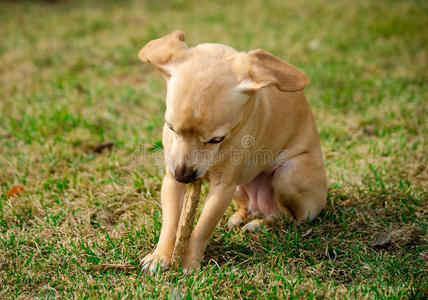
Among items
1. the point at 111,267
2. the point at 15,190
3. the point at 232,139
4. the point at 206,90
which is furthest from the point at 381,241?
the point at 15,190

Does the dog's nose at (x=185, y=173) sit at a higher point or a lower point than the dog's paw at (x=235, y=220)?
higher

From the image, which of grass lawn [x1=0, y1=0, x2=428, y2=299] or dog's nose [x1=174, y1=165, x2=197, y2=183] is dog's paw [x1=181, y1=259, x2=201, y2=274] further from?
dog's nose [x1=174, y1=165, x2=197, y2=183]

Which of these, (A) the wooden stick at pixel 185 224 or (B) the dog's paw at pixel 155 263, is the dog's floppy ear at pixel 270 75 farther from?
(B) the dog's paw at pixel 155 263

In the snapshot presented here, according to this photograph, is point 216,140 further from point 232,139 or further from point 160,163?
point 160,163

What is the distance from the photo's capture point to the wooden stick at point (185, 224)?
9.30 ft

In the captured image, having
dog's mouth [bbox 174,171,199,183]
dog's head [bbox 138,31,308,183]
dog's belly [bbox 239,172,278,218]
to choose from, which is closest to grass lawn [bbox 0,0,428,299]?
dog's belly [bbox 239,172,278,218]

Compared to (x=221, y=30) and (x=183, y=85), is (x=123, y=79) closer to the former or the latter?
(x=221, y=30)

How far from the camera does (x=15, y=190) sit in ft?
12.6

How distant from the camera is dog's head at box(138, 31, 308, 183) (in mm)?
2459

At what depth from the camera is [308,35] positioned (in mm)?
7691

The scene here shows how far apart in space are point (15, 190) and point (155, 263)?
1.68m

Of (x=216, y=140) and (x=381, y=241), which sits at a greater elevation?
(x=216, y=140)

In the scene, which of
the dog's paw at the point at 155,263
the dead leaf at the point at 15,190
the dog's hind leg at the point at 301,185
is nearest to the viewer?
the dog's paw at the point at 155,263

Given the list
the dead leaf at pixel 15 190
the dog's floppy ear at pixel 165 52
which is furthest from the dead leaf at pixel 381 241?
the dead leaf at pixel 15 190
